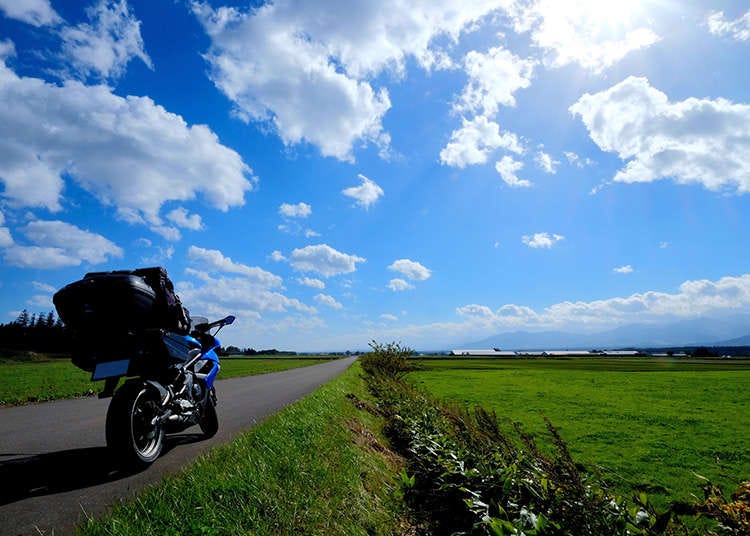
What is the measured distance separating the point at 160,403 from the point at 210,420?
2.18m

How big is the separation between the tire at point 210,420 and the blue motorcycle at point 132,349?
1.13m

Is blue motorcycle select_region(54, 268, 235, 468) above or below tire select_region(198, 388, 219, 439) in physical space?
above

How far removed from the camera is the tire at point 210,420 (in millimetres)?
7195

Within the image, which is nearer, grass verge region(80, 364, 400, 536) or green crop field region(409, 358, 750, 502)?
grass verge region(80, 364, 400, 536)

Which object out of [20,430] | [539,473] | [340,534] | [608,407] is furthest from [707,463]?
[20,430]

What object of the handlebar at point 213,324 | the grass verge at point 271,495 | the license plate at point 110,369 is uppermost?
the handlebar at point 213,324

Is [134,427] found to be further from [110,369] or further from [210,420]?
[210,420]

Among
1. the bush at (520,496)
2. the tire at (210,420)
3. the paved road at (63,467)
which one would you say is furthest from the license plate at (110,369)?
the bush at (520,496)

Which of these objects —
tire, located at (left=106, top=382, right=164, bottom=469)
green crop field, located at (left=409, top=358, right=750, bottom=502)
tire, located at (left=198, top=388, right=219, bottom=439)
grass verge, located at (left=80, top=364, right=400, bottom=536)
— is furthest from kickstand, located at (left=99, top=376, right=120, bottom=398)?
green crop field, located at (left=409, top=358, right=750, bottom=502)

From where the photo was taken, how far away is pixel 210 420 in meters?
7.41

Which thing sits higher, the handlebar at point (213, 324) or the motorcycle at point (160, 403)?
the handlebar at point (213, 324)

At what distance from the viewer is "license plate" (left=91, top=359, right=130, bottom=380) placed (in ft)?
15.9

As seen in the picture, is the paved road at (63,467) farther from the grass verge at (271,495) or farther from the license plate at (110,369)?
the license plate at (110,369)

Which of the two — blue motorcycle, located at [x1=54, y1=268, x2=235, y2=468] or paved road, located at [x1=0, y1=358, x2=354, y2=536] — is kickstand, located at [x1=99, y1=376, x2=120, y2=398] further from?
paved road, located at [x1=0, y1=358, x2=354, y2=536]
